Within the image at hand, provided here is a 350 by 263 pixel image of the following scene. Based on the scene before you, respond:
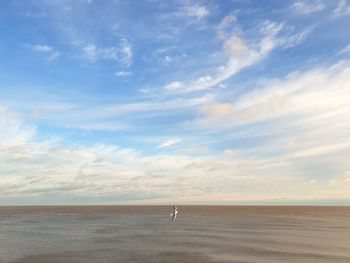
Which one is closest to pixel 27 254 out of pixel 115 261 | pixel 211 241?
pixel 115 261

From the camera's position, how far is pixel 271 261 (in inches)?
1236

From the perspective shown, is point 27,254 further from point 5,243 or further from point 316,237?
point 316,237

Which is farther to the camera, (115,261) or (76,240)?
(76,240)

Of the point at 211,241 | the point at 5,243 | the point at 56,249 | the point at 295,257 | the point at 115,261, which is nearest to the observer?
the point at 115,261

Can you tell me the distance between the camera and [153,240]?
147 ft

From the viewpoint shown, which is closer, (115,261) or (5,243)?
(115,261)

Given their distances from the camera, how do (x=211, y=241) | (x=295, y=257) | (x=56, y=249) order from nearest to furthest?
(x=295, y=257) < (x=56, y=249) < (x=211, y=241)

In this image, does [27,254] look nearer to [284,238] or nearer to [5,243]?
[5,243]

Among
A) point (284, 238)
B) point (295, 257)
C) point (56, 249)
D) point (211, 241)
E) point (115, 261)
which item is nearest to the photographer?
point (115, 261)

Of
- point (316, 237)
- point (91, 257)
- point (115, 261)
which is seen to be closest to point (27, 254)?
point (91, 257)

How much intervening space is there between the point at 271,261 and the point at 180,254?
709 centimetres

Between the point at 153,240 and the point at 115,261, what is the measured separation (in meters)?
14.1

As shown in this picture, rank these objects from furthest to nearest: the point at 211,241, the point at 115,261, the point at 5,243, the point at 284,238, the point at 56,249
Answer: the point at 284,238, the point at 211,241, the point at 5,243, the point at 56,249, the point at 115,261

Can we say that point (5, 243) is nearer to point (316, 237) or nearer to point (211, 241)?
point (211, 241)
